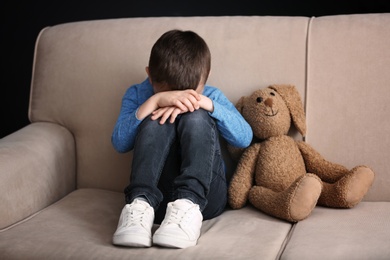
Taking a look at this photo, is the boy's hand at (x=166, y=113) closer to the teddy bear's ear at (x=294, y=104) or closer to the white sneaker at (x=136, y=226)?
the white sneaker at (x=136, y=226)

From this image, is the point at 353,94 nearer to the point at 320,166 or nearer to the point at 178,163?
the point at 320,166

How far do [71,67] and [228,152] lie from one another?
0.63m

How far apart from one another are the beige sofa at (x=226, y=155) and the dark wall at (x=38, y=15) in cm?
53

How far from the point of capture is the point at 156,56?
1.99m

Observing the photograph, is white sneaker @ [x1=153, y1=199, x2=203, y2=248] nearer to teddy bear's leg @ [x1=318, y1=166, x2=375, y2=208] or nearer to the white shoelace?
the white shoelace

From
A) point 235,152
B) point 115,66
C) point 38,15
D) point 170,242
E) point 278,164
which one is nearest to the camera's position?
point 170,242

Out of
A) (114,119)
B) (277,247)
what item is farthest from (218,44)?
(277,247)

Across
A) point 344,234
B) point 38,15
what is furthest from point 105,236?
point 38,15

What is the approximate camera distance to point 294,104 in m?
2.12

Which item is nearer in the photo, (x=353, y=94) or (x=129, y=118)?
(x=129, y=118)

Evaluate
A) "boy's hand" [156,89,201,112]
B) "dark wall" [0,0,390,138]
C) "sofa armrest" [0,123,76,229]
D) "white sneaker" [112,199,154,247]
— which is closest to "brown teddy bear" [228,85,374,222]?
"boy's hand" [156,89,201,112]

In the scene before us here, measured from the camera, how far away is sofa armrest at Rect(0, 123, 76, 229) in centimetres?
200

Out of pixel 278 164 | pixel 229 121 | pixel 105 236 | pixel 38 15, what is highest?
pixel 38 15

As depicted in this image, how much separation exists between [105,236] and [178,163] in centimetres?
28
